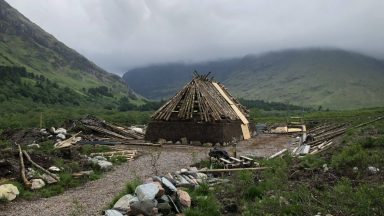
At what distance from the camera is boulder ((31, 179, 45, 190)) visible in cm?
1639

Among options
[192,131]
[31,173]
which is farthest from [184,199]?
[192,131]

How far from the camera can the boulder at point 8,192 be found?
1482 centimetres

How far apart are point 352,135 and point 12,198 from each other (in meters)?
20.7

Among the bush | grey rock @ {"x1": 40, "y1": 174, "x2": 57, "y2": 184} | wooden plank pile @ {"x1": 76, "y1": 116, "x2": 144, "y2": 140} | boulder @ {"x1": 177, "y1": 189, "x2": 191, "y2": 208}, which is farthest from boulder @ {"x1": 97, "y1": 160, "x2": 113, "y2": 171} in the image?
wooden plank pile @ {"x1": 76, "y1": 116, "x2": 144, "y2": 140}

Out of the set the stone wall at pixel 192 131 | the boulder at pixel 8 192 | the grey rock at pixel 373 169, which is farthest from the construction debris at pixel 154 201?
the stone wall at pixel 192 131

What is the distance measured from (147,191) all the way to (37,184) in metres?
6.48

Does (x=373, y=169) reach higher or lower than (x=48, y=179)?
higher

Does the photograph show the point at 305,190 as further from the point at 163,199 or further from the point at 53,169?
the point at 53,169

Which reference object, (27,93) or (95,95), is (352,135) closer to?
(27,93)

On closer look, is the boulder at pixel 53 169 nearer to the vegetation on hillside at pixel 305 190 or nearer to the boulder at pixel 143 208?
the vegetation on hillside at pixel 305 190

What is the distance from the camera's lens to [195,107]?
34625 millimetres

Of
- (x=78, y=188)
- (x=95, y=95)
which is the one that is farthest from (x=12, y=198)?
(x=95, y=95)

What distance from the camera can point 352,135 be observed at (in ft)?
89.0

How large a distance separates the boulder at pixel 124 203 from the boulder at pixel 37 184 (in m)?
5.43
